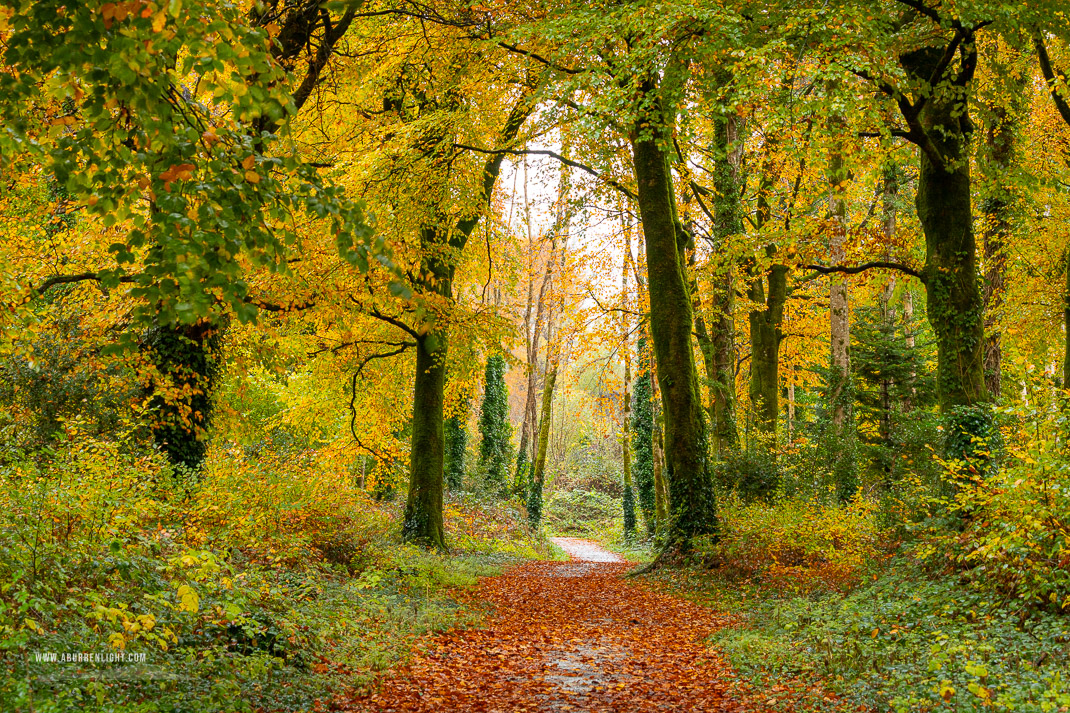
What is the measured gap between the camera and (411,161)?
462 inches

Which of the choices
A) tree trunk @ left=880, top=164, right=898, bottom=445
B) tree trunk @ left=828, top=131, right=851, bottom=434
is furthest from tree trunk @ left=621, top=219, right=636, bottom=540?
tree trunk @ left=880, top=164, right=898, bottom=445

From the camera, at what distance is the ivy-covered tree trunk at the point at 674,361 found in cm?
1221

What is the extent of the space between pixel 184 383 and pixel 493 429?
60.2 ft

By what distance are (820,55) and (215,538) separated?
8.15 m

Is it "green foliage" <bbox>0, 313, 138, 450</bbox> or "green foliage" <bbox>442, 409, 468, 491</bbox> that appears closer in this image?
"green foliage" <bbox>0, 313, 138, 450</bbox>

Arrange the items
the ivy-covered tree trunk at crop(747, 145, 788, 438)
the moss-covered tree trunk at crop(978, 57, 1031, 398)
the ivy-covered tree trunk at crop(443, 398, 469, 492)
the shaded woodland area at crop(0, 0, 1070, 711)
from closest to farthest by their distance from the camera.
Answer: the shaded woodland area at crop(0, 0, 1070, 711)
the moss-covered tree trunk at crop(978, 57, 1031, 398)
the ivy-covered tree trunk at crop(747, 145, 788, 438)
the ivy-covered tree trunk at crop(443, 398, 469, 492)

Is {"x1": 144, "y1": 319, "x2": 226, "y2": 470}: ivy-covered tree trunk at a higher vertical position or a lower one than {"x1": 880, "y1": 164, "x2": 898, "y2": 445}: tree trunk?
lower

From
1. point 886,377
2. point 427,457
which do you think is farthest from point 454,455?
point 886,377

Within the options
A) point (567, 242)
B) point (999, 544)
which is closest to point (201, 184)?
point (999, 544)

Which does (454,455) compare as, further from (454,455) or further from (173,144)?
(173,144)

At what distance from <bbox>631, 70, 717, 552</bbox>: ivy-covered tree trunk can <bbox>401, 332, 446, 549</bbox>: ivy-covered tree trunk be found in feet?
14.3

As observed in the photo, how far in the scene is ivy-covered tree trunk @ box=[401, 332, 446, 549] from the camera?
1395 centimetres

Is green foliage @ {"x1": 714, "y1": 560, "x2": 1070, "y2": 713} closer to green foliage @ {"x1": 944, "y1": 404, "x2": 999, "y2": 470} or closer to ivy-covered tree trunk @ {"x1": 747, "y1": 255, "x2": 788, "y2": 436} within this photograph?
green foliage @ {"x1": 944, "y1": 404, "x2": 999, "y2": 470}

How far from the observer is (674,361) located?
12.4m
